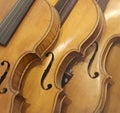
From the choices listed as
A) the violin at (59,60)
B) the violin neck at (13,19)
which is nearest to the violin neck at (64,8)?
the violin at (59,60)

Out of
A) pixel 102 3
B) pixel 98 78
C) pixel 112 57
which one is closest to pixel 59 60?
pixel 98 78

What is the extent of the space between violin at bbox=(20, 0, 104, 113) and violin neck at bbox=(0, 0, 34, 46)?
23 cm

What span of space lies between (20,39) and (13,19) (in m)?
0.15

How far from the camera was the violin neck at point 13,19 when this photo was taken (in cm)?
160

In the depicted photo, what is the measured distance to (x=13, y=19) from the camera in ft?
5.47

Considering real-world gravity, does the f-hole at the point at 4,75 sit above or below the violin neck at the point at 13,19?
below

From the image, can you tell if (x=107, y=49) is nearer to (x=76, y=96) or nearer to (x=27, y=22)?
(x=76, y=96)

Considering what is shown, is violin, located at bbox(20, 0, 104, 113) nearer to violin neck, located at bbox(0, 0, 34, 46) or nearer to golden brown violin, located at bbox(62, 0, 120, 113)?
golden brown violin, located at bbox(62, 0, 120, 113)

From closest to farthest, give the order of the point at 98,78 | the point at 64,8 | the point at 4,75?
1. the point at 4,75
2. the point at 98,78
3. the point at 64,8

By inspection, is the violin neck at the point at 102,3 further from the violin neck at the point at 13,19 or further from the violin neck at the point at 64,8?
the violin neck at the point at 13,19

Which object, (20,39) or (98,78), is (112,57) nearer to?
(98,78)

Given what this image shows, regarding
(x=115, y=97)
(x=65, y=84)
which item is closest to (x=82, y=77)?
(x=65, y=84)

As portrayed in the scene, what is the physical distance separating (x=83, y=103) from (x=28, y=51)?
422 millimetres

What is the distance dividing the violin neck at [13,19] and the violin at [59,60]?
23cm
